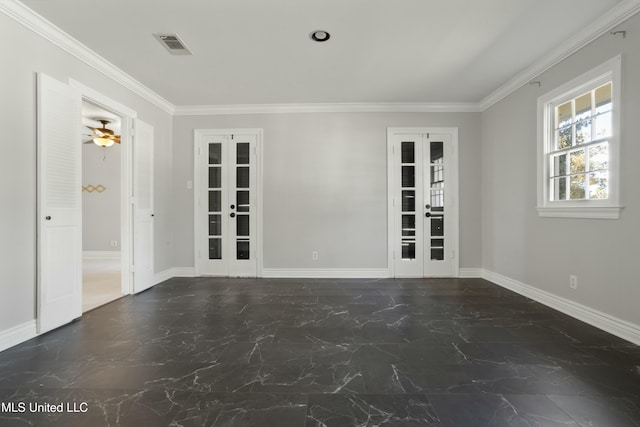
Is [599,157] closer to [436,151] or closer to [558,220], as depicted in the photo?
[558,220]

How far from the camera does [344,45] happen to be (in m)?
2.85

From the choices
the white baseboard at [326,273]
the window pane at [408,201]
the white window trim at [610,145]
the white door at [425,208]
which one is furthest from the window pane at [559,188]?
the white baseboard at [326,273]

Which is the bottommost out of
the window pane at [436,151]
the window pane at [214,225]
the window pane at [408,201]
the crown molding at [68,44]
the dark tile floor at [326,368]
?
the dark tile floor at [326,368]

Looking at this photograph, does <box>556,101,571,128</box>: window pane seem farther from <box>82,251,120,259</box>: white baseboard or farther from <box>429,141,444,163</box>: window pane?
<box>82,251,120,259</box>: white baseboard

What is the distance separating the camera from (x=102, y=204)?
6379 millimetres

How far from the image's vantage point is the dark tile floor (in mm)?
1497

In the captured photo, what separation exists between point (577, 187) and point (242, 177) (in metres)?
4.22

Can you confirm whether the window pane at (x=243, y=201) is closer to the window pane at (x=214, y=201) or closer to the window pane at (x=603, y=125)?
the window pane at (x=214, y=201)

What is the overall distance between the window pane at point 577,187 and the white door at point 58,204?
197 inches

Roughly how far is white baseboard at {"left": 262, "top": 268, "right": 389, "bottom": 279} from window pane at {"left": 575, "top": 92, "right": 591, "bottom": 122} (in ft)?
9.58

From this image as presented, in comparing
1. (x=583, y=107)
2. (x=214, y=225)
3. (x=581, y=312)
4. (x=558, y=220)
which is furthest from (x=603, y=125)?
(x=214, y=225)

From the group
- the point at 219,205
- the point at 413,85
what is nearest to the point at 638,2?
the point at 413,85

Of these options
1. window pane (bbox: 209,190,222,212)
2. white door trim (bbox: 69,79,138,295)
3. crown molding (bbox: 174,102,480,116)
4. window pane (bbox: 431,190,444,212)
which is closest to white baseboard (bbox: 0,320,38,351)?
white door trim (bbox: 69,79,138,295)

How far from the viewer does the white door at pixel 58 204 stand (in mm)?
2469
